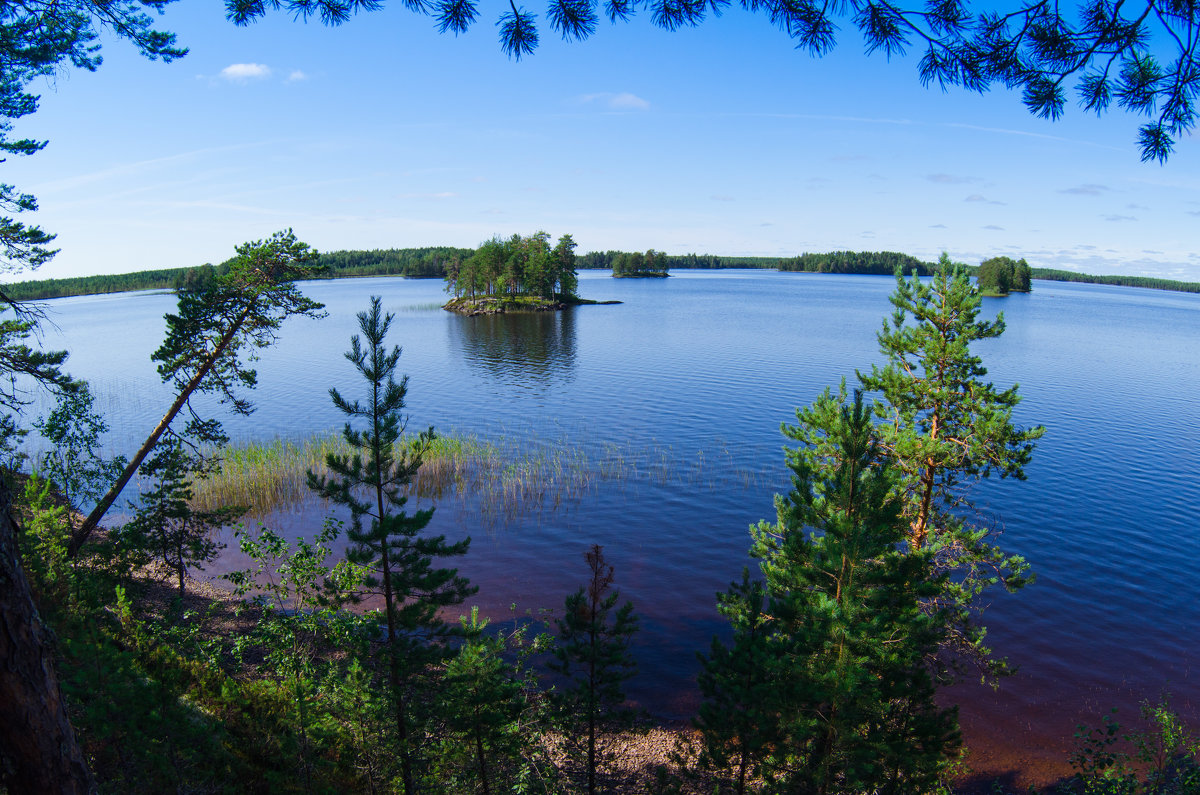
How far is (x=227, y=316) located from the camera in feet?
56.7

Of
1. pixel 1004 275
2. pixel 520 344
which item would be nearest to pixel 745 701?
pixel 520 344

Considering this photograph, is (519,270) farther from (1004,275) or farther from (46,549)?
(1004,275)

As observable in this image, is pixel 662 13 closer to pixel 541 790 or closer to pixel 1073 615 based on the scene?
pixel 541 790

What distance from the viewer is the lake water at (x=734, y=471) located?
1731 cm

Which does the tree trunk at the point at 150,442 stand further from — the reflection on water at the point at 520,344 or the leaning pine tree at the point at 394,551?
the reflection on water at the point at 520,344

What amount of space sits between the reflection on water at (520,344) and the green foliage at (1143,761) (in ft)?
128

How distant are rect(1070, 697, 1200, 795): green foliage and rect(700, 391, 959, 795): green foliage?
283cm

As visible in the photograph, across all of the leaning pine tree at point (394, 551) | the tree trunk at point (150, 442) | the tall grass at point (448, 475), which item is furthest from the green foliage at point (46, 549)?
the tall grass at point (448, 475)

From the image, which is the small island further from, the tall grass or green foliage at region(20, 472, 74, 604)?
green foliage at region(20, 472, 74, 604)

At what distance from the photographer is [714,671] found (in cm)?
1070

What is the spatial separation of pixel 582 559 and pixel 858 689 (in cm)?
1388

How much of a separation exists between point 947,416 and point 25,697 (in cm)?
1800

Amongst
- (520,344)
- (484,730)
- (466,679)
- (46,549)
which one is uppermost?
(520,344)

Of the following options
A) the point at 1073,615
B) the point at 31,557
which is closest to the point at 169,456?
the point at 31,557
